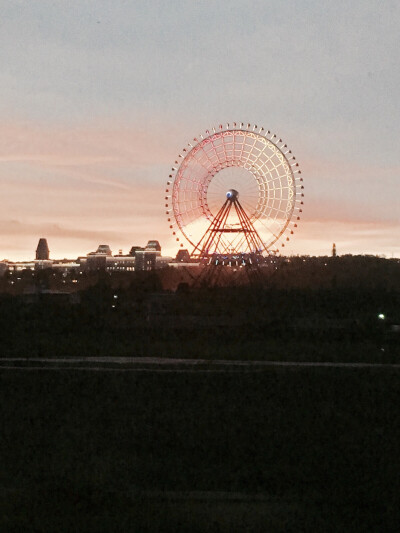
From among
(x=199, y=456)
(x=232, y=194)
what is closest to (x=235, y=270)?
(x=232, y=194)

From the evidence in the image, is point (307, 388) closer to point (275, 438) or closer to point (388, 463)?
point (275, 438)

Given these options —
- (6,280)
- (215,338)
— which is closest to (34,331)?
(215,338)

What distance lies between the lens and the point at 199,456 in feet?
31.9

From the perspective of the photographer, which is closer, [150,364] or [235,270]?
[150,364]

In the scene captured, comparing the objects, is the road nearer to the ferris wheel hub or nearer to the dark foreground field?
the dark foreground field

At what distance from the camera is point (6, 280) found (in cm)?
9062

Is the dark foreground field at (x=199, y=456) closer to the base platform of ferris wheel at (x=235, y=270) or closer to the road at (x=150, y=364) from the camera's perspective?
the road at (x=150, y=364)

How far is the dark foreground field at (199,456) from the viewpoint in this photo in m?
7.20

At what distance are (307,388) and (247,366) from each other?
447cm

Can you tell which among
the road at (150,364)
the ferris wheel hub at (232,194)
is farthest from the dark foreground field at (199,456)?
the ferris wheel hub at (232,194)

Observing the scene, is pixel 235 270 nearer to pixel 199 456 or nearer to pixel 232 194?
pixel 232 194

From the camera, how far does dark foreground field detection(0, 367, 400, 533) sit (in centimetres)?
720

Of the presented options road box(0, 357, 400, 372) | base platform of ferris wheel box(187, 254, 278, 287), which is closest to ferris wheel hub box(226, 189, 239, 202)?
base platform of ferris wheel box(187, 254, 278, 287)

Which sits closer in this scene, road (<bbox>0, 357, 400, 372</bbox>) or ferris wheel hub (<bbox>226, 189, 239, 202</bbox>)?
road (<bbox>0, 357, 400, 372</bbox>)
